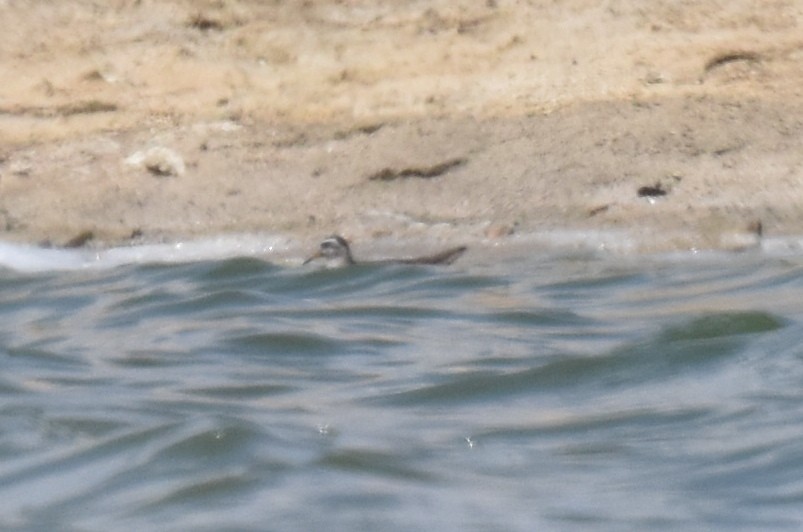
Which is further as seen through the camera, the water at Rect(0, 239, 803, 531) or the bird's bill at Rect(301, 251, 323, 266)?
the bird's bill at Rect(301, 251, 323, 266)

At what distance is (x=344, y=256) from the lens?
19.7ft

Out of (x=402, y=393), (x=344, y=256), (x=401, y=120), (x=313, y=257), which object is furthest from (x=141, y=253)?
(x=402, y=393)

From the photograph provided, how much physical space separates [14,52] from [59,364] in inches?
90.3

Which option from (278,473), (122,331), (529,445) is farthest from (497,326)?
(278,473)

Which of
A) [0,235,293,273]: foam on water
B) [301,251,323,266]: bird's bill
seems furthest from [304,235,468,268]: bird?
[0,235,293,273]: foam on water

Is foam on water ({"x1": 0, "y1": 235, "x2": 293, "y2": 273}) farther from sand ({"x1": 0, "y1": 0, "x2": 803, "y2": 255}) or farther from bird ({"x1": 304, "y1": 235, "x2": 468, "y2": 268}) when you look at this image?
bird ({"x1": 304, "y1": 235, "x2": 468, "y2": 268})

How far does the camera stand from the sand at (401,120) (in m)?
6.06

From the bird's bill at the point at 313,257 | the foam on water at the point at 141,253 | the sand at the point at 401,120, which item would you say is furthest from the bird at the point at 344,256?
the foam on water at the point at 141,253

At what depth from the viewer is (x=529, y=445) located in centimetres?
364

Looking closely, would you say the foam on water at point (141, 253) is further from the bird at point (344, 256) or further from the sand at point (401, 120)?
the bird at point (344, 256)

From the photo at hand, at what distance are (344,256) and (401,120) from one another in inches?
27.1

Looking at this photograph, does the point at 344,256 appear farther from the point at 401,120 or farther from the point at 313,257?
the point at 401,120

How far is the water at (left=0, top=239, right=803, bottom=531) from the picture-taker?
10.5 feet

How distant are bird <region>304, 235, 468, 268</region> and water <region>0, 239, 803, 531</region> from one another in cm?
6
